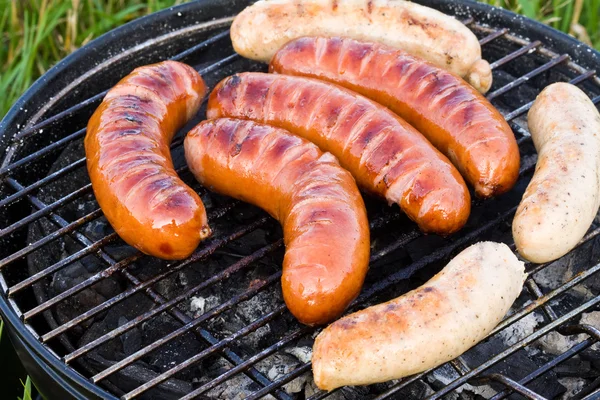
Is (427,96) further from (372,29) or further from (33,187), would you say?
(33,187)

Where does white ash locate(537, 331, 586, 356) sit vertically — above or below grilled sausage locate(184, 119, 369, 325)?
below

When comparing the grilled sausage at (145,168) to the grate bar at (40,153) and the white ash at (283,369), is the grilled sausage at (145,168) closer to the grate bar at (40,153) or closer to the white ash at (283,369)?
the grate bar at (40,153)

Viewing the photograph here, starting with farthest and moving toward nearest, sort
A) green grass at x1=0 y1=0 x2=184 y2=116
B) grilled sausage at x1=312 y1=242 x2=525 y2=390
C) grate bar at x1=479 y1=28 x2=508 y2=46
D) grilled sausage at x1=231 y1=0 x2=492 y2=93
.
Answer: green grass at x1=0 y1=0 x2=184 y2=116
grate bar at x1=479 y1=28 x2=508 y2=46
grilled sausage at x1=231 y1=0 x2=492 y2=93
grilled sausage at x1=312 y1=242 x2=525 y2=390

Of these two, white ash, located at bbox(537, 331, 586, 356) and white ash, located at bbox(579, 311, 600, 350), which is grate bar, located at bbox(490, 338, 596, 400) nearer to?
white ash, located at bbox(537, 331, 586, 356)

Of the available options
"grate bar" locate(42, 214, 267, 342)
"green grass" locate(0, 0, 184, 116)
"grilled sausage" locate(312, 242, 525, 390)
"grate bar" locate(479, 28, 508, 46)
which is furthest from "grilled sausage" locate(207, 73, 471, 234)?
"green grass" locate(0, 0, 184, 116)

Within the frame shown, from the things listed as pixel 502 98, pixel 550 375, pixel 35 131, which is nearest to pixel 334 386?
pixel 550 375

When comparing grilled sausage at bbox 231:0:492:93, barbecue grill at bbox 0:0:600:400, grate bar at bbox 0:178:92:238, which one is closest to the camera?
barbecue grill at bbox 0:0:600:400
